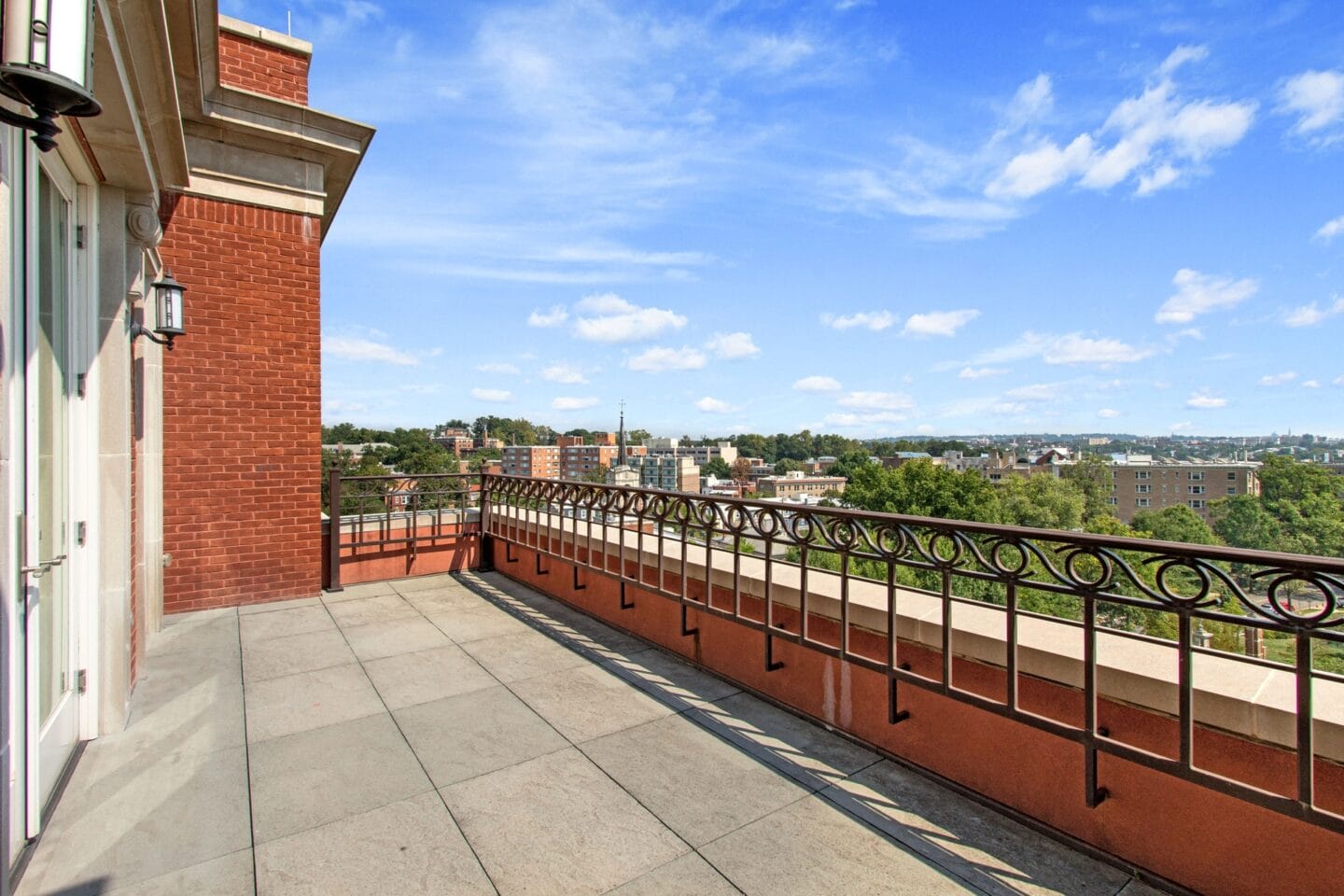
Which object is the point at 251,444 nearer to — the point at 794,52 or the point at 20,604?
the point at 20,604

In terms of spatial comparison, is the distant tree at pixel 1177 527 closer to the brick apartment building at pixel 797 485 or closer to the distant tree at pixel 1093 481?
the distant tree at pixel 1093 481

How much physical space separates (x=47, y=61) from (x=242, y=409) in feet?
17.3

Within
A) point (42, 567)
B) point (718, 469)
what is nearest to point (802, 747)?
point (42, 567)

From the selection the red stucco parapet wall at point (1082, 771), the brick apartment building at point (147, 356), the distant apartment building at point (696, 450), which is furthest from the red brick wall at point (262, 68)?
the distant apartment building at point (696, 450)

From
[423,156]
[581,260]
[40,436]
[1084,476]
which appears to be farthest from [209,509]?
[1084,476]

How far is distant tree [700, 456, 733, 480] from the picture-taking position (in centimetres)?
10819

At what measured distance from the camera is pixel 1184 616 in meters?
1.87

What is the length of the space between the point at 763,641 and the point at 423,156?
715 centimetres

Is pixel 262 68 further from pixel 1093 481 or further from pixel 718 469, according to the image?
pixel 718 469

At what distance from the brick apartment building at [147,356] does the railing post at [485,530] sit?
68.4 inches

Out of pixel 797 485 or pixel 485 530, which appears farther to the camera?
pixel 797 485

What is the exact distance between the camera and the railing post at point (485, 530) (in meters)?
7.23

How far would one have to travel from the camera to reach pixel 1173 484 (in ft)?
277

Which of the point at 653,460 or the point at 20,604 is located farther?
the point at 653,460
